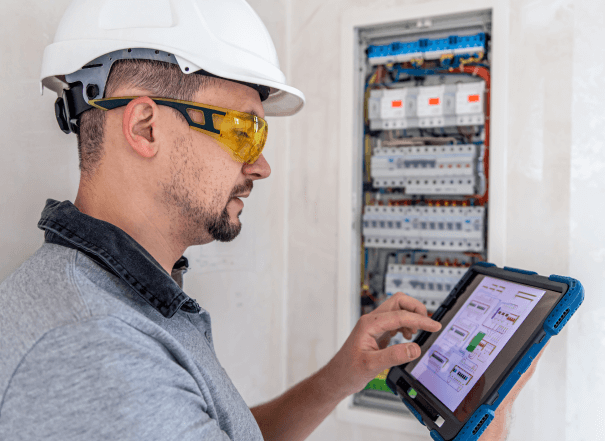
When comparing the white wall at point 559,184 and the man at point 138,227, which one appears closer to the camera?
the man at point 138,227

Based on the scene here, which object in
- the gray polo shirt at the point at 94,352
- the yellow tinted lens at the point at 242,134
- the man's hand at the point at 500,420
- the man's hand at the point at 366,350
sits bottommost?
the man's hand at the point at 500,420

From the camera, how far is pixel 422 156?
1724 millimetres

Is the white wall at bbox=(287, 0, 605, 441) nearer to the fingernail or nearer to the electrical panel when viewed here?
the electrical panel

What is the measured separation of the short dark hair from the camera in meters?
0.77

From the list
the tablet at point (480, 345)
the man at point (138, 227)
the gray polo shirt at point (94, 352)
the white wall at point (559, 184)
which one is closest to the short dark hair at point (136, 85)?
the man at point (138, 227)

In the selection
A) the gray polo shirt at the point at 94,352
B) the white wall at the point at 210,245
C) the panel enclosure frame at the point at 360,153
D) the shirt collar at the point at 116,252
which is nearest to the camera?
the gray polo shirt at the point at 94,352

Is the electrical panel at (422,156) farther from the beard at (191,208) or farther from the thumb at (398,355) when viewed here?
the beard at (191,208)

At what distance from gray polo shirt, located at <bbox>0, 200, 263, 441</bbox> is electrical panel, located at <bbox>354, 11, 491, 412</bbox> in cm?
116

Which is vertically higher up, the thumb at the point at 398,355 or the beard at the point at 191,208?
the beard at the point at 191,208

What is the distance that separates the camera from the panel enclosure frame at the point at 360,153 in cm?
155

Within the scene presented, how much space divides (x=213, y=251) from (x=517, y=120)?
44.3 inches

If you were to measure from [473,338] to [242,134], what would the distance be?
0.69 m

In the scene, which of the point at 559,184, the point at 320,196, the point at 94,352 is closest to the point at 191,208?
the point at 94,352

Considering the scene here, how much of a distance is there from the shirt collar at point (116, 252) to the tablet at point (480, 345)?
0.60 meters
